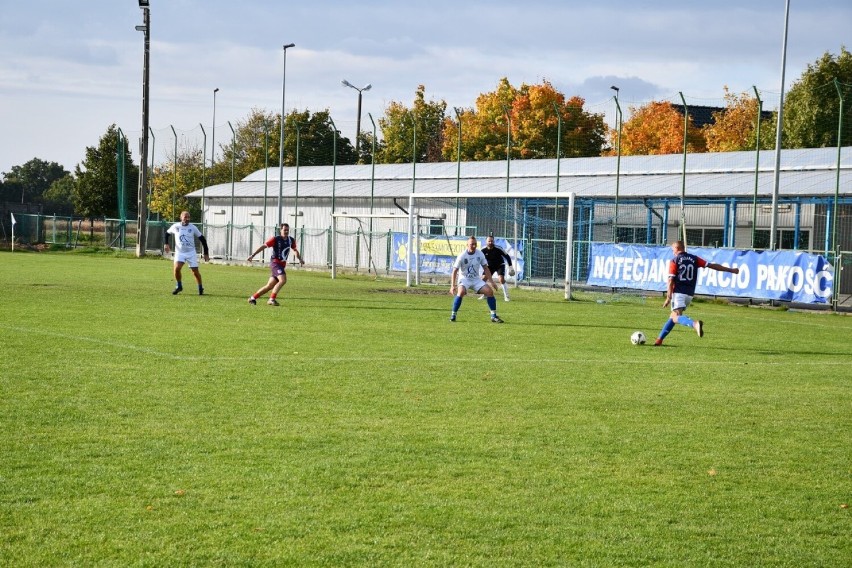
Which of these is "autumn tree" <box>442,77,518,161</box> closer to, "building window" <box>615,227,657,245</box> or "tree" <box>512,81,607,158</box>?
"tree" <box>512,81,607,158</box>

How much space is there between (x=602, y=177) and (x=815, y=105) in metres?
12.6

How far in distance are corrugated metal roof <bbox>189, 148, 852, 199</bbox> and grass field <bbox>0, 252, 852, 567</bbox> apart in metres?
21.0

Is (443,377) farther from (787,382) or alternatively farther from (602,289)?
(602,289)

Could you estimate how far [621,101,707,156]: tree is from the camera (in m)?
59.8

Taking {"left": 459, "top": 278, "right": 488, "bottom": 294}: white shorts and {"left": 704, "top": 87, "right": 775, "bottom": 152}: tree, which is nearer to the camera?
{"left": 459, "top": 278, "right": 488, "bottom": 294}: white shorts

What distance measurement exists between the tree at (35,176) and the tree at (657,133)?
9193cm

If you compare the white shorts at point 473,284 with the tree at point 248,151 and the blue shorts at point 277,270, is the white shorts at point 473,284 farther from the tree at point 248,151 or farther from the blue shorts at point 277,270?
the tree at point 248,151

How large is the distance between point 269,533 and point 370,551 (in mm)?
656

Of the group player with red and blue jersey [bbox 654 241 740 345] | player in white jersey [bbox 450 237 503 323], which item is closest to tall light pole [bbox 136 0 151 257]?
player in white jersey [bbox 450 237 503 323]

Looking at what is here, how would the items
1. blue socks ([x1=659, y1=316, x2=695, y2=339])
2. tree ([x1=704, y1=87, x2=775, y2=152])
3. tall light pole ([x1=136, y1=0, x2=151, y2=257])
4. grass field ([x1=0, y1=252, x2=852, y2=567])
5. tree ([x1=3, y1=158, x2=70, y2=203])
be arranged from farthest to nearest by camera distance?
tree ([x1=3, y1=158, x2=70, y2=203]) < tree ([x1=704, y1=87, x2=775, y2=152]) < tall light pole ([x1=136, y1=0, x2=151, y2=257]) < blue socks ([x1=659, y1=316, x2=695, y2=339]) < grass field ([x1=0, y1=252, x2=852, y2=567])

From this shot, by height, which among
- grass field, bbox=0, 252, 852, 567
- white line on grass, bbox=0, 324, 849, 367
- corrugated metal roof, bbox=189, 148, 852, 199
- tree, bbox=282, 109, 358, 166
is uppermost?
tree, bbox=282, 109, 358, 166

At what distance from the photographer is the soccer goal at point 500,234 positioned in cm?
3319

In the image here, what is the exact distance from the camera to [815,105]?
157 ft

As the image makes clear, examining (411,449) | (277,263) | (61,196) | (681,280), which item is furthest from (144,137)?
(61,196)
